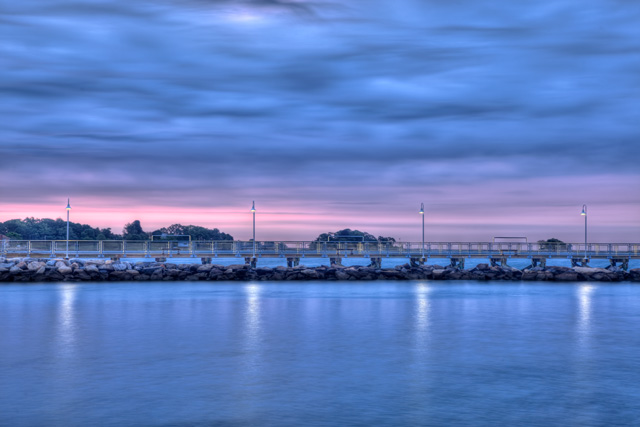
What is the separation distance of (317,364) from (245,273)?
35.9 m

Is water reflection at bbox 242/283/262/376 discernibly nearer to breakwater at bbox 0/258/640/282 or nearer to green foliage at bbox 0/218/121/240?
breakwater at bbox 0/258/640/282

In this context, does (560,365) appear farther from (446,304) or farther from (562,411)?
(446,304)

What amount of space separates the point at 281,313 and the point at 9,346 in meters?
10.9

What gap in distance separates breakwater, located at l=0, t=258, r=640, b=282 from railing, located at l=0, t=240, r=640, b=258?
116 inches

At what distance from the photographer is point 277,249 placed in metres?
57.8

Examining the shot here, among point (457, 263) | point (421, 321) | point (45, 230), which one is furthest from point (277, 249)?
point (45, 230)

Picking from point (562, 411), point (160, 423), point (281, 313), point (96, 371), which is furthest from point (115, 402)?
point (281, 313)

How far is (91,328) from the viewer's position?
2117 cm

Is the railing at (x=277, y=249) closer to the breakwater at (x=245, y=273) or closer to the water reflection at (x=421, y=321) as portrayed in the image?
the breakwater at (x=245, y=273)

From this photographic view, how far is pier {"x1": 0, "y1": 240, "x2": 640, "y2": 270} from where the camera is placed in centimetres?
5575

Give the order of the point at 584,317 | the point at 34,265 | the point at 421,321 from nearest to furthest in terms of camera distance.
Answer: the point at 421,321, the point at 584,317, the point at 34,265

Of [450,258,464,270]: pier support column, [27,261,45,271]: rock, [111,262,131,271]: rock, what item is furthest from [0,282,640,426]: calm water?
[450,258,464,270]: pier support column

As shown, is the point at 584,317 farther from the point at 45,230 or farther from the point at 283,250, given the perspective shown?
the point at 45,230

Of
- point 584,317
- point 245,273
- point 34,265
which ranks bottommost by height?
point 584,317
